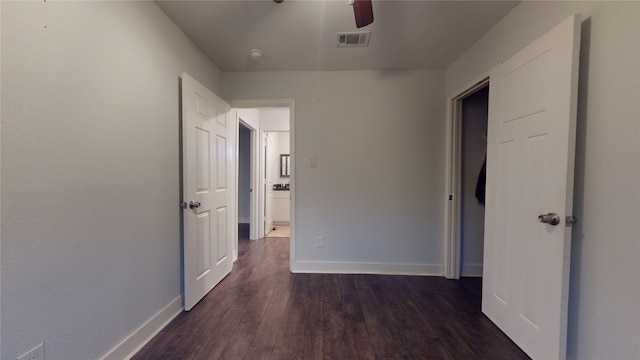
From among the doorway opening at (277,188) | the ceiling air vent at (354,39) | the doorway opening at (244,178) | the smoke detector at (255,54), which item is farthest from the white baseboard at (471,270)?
the doorway opening at (244,178)

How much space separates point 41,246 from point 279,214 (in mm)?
4291

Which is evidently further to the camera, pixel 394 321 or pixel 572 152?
pixel 394 321

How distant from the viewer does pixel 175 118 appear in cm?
186

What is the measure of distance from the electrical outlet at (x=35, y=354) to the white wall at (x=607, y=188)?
8.46 ft

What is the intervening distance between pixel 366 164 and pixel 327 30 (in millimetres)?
1368

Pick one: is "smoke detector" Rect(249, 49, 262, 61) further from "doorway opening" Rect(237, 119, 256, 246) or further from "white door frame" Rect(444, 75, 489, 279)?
"doorway opening" Rect(237, 119, 256, 246)

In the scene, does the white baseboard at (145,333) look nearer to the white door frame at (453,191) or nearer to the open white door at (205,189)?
the open white door at (205,189)

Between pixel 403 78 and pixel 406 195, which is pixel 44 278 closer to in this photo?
pixel 406 195

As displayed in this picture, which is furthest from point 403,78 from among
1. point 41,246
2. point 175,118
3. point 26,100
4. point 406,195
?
point 41,246

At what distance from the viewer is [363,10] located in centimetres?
134

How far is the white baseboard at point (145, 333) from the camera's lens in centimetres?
137

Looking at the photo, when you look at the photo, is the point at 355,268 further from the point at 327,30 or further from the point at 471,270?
the point at 327,30

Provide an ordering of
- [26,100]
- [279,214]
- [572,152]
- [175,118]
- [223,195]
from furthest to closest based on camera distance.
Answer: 1. [279,214]
2. [223,195]
3. [175,118]
4. [572,152]
5. [26,100]

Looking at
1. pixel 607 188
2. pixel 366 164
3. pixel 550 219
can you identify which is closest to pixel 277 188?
pixel 366 164
